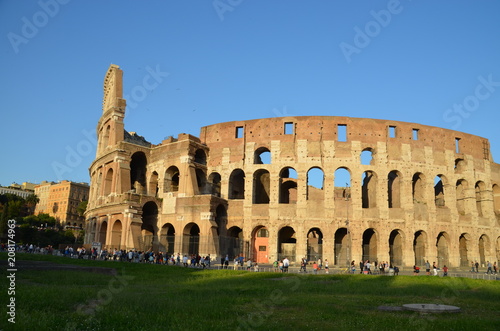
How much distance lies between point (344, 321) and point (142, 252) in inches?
1090

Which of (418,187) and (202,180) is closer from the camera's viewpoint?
(202,180)

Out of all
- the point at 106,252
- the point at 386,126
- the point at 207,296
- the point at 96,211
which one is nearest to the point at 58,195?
the point at 96,211

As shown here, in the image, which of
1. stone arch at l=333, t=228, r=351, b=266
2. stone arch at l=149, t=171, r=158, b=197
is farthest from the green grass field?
stone arch at l=149, t=171, r=158, b=197

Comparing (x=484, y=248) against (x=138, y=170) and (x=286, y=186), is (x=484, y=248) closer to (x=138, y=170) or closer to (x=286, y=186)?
(x=286, y=186)

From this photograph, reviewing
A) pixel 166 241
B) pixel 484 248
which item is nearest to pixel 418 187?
pixel 484 248

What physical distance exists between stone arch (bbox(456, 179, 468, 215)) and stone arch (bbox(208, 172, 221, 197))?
23826 mm

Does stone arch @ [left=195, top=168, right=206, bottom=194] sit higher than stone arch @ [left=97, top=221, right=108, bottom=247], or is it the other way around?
stone arch @ [left=195, top=168, right=206, bottom=194]

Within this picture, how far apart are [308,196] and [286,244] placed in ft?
17.5

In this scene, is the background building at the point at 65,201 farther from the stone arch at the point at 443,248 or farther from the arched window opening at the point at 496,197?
the arched window opening at the point at 496,197

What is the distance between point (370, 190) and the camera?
3950cm

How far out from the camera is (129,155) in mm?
41438

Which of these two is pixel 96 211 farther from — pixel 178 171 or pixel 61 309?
pixel 61 309

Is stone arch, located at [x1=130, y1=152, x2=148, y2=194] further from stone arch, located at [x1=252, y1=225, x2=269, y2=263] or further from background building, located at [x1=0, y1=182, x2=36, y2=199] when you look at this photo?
background building, located at [x1=0, y1=182, x2=36, y2=199]

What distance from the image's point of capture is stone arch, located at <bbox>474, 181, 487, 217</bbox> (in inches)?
1660
